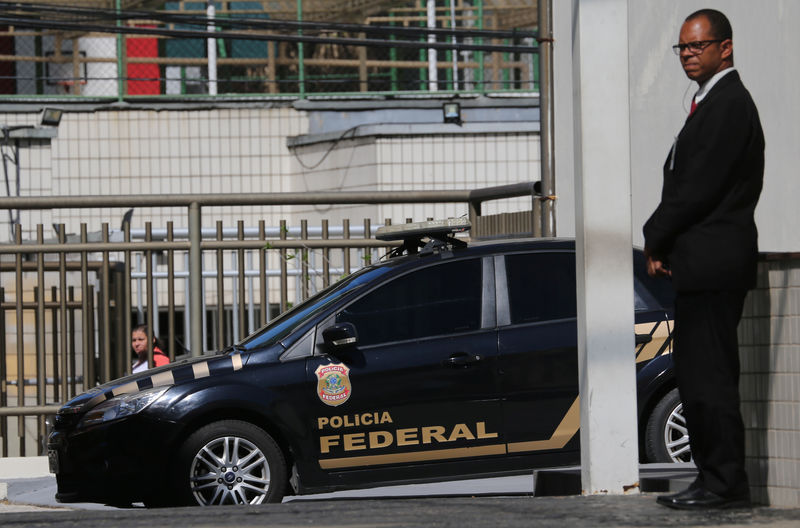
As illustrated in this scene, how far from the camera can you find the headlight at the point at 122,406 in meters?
7.84

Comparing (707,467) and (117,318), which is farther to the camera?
(117,318)

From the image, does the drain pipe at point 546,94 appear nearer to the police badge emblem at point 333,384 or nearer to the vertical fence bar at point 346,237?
the vertical fence bar at point 346,237

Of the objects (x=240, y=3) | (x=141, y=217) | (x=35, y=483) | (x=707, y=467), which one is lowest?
(x=35, y=483)

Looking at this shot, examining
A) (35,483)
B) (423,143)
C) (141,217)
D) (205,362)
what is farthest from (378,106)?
(205,362)

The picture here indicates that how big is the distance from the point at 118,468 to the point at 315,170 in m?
10.7

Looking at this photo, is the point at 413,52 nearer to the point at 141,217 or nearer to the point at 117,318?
the point at 141,217

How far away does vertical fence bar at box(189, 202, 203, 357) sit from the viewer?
35.6 ft

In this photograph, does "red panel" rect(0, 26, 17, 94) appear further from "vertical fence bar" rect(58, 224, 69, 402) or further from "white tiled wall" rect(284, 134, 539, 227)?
"vertical fence bar" rect(58, 224, 69, 402)

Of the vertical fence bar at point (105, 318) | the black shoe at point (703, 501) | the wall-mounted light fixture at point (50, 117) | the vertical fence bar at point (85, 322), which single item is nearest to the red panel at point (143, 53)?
the wall-mounted light fixture at point (50, 117)

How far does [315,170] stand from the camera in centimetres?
1825

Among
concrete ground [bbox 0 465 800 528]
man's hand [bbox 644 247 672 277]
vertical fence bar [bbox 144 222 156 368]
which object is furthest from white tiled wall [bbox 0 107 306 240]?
man's hand [bbox 644 247 672 277]

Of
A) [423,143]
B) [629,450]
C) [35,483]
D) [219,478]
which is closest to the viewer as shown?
[629,450]

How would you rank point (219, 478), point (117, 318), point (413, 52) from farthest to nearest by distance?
point (413, 52) < point (117, 318) < point (219, 478)

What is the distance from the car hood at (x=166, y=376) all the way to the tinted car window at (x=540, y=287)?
1.64m
